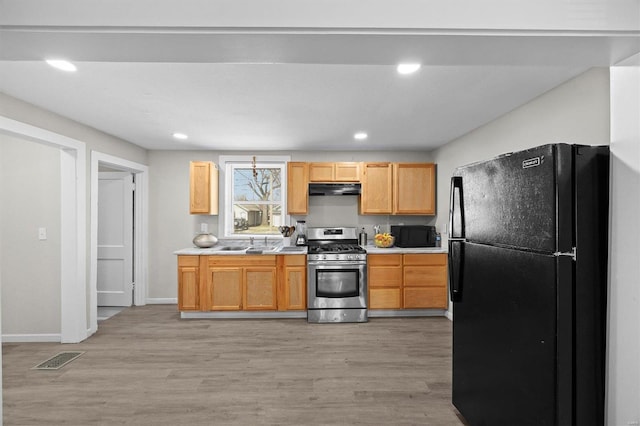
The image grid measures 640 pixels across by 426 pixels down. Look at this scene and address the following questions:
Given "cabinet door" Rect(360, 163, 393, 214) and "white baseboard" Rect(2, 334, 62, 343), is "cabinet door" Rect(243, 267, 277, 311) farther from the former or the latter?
"white baseboard" Rect(2, 334, 62, 343)

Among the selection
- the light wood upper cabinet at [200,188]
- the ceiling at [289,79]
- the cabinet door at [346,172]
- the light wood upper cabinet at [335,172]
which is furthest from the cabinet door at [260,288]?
the ceiling at [289,79]

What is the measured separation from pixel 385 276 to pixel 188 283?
2.61 m

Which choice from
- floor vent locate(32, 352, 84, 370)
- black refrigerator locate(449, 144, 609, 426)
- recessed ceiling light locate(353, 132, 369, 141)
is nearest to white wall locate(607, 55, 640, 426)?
black refrigerator locate(449, 144, 609, 426)

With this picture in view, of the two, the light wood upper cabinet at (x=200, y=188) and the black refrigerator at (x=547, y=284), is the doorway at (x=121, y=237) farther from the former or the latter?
the black refrigerator at (x=547, y=284)

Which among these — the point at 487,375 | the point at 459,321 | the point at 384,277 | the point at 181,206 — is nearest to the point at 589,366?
the point at 487,375

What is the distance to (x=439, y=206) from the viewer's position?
4.90 m

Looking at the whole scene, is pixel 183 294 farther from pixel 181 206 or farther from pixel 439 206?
pixel 439 206

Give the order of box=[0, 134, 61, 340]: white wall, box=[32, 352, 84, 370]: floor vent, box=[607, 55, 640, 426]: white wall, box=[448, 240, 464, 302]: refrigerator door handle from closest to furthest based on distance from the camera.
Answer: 1. box=[607, 55, 640, 426]: white wall
2. box=[448, 240, 464, 302]: refrigerator door handle
3. box=[32, 352, 84, 370]: floor vent
4. box=[0, 134, 61, 340]: white wall

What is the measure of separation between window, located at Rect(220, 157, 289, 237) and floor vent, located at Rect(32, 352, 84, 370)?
8.07 feet

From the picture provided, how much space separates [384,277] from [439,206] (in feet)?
4.39

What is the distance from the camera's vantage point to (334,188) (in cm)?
490

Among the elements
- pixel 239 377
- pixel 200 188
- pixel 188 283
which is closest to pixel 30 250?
pixel 188 283

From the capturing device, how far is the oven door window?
4.40 metres

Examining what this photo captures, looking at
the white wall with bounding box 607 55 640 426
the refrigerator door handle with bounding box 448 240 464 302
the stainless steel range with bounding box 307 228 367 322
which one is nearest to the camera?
the white wall with bounding box 607 55 640 426
